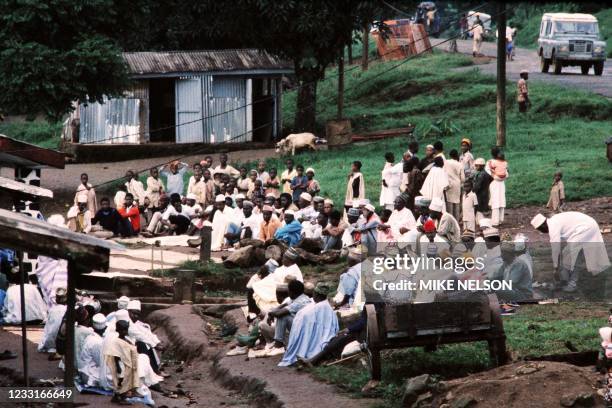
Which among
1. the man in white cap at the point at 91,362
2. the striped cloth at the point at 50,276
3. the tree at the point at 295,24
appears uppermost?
the tree at the point at 295,24

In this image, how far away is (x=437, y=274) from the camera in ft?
52.5

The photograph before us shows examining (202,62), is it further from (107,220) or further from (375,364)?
(375,364)

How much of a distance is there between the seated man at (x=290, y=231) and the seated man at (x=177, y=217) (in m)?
3.85

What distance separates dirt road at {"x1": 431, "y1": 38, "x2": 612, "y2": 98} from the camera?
37844 millimetres

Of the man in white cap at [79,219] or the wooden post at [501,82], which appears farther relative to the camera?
the wooden post at [501,82]

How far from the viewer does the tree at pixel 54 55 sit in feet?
97.0

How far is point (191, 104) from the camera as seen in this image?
36.7m

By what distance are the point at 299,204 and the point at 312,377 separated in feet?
29.4

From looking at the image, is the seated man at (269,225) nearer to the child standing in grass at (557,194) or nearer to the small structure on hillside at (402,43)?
the child standing in grass at (557,194)

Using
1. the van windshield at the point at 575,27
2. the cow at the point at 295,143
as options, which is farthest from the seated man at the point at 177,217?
the van windshield at the point at 575,27

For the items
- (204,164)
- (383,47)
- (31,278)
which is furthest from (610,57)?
(31,278)

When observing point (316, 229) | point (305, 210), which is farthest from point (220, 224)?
point (316, 229)

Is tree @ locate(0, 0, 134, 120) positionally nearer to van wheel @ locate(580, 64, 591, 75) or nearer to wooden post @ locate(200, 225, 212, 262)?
wooden post @ locate(200, 225, 212, 262)

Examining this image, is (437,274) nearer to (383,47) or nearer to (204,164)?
(204,164)
